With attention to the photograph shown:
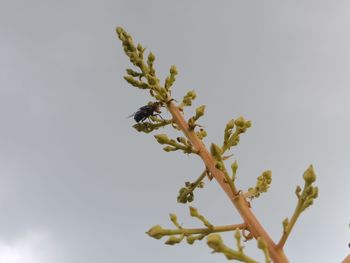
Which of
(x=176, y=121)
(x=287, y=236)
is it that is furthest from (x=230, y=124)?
(x=287, y=236)

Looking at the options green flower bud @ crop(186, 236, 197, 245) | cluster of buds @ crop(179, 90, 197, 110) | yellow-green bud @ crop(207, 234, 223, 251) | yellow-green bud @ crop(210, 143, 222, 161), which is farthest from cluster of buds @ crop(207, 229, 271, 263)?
cluster of buds @ crop(179, 90, 197, 110)

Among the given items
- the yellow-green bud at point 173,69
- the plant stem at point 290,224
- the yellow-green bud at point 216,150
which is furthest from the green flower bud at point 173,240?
the yellow-green bud at point 173,69

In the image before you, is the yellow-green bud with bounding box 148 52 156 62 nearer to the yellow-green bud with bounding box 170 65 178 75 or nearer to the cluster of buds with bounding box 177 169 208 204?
the yellow-green bud with bounding box 170 65 178 75

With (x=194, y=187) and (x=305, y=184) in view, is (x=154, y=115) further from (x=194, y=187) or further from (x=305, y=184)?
(x=305, y=184)

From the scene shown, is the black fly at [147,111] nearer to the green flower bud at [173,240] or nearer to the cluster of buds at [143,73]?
the cluster of buds at [143,73]

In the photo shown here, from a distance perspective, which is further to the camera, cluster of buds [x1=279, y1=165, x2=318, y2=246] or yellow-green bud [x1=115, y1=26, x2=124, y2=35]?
yellow-green bud [x1=115, y1=26, x2=124, y2=35]

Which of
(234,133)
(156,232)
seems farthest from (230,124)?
(156,232)
